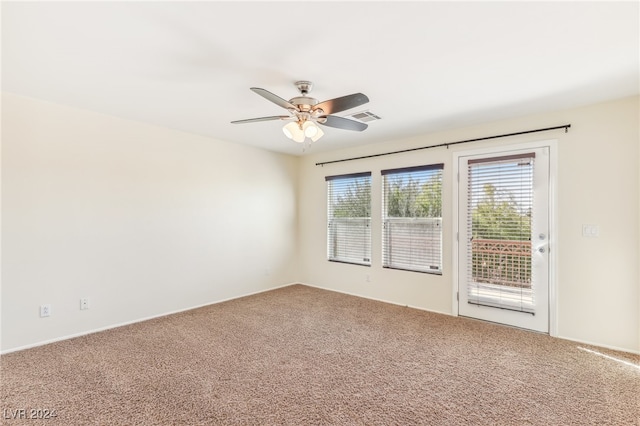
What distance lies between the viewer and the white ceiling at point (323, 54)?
1.75 m

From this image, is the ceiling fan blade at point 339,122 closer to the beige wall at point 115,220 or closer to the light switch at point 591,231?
the beige wall at point 115,220

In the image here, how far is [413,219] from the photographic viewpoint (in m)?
4.47

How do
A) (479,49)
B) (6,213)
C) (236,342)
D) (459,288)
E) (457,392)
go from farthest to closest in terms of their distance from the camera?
(459,288) < (236,342) < (6,213) < (457,392) < (479,49)

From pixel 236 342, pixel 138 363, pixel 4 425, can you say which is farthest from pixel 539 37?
pixel 4 425

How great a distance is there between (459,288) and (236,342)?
9.13 feet

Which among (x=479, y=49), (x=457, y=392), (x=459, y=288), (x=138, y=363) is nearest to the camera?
(x=479, y=49)

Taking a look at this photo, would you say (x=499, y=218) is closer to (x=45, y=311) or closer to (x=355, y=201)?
(x=355, y=201)

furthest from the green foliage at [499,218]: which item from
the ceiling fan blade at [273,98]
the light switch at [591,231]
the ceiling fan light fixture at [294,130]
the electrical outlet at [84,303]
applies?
the electrical outlet at [84,303]

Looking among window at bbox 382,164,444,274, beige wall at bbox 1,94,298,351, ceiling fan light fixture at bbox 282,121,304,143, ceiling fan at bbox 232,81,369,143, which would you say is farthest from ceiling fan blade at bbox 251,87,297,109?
window at bbox 382,164,444,274

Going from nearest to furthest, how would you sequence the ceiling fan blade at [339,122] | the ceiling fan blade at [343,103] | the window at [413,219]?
1. the ceiling fan blade at [343,103]
2. the ceiling fan blade at [339,122]
3. the window at [413,219]

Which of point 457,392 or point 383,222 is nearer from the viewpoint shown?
point 457,392

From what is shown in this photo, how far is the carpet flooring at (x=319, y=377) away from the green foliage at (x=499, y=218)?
3.53 feet

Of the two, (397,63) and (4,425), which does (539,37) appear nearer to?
(397,63)

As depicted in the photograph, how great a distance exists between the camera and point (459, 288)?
396cm
